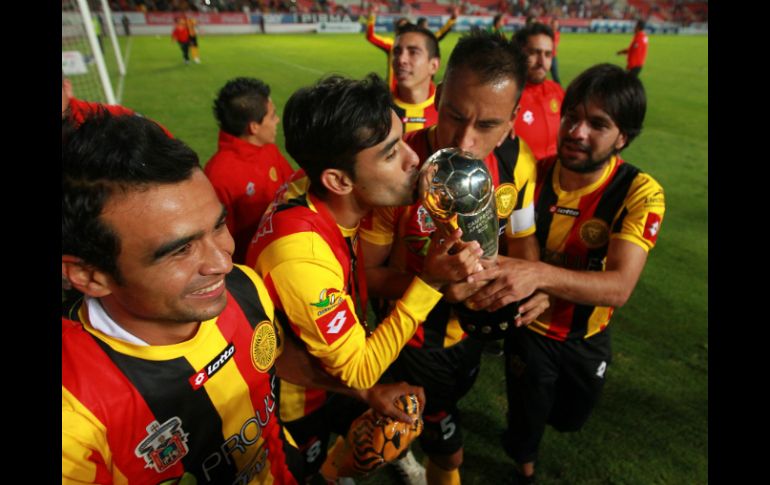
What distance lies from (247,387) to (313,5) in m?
42.3

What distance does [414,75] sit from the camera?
4.62 meters

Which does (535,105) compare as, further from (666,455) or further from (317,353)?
(317,353)

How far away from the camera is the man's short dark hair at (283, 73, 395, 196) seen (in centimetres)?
174

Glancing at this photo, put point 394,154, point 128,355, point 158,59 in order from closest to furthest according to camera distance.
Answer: point 128,355, point 394,154, point 158,59

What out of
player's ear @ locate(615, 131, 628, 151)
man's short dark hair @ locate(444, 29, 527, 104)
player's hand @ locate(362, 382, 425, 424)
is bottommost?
player's hand @ locate(362, 382, 425, 424)

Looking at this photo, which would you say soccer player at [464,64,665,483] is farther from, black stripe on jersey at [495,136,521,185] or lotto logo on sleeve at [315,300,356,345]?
lotto logo on sleeve at [315,300,356,345]

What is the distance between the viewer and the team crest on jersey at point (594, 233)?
7.29 feet

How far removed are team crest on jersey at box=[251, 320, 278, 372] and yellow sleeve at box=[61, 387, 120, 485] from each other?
48 centimetres

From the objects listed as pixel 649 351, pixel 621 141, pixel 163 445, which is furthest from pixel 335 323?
pixel 649 351

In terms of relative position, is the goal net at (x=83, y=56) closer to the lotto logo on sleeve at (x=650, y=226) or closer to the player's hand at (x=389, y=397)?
the player's hand at (x=389, y=397)

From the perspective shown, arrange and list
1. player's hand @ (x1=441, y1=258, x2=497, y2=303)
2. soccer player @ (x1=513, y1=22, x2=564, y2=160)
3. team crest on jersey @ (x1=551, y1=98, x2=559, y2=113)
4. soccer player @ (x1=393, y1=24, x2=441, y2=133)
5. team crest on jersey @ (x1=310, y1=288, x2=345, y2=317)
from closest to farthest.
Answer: team crest on jersey @ (x1=310, y1=288, x2=345, y2=317)
player's hand @ (x1=441, y1=258, x2=497, y2=303)
soccer player @ (x1=513, y1=22, x2=564, y2=160)
soccer player @ (x1=393, y1=24, x2=441, y2=133)
team crest on jersey @ (x1=551, y1=98, x2=559, y2=113)

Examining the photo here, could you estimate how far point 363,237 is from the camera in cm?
223

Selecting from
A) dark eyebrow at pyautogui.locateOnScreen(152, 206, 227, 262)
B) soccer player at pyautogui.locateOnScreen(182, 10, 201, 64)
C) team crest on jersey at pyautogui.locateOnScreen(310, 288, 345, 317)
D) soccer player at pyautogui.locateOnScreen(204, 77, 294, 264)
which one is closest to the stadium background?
team crest on jersey at pyautogui.locateOnScreen(310, 288, 345, 317)
